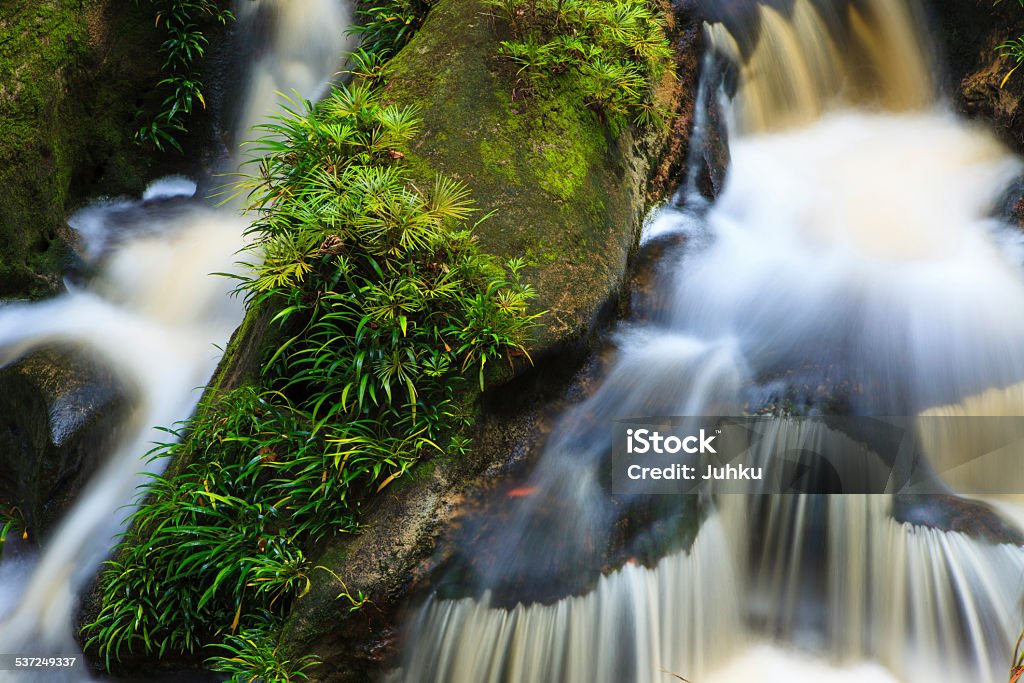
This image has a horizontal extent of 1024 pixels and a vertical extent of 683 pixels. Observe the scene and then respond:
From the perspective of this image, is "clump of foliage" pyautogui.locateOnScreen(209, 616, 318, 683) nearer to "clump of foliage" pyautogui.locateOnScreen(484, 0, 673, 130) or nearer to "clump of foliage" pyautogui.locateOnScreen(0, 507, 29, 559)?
"clump of foliage" pyautogui.locateOnScreen(0, 507, 29, 559)

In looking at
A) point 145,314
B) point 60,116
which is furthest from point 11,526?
point 60,116

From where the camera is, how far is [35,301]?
436 centimetres

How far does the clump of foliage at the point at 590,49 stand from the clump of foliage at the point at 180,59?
226 centimetres

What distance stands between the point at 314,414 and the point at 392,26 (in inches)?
103

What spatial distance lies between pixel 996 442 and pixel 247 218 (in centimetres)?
427

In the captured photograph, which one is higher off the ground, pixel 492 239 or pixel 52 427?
pixel 492 239

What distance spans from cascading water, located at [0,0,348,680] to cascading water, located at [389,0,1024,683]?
170 cm

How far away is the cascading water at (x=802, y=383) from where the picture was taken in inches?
114

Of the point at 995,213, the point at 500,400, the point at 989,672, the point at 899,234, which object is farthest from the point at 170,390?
the point at 995,213

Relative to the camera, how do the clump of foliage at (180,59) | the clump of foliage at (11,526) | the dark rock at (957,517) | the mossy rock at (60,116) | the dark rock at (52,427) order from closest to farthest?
1. the dark rock at (957,517)
2. the dark rock at (52,427)
3. the clump of foliage at (11,526)
4. the mossy rock at (60,116)
5. the clump of foliage at (180,59)

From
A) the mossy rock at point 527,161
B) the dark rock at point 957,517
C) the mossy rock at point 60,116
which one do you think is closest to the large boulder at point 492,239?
the mossy rock at point 527,161

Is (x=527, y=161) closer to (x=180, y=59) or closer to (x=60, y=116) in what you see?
(x=180, y=59)

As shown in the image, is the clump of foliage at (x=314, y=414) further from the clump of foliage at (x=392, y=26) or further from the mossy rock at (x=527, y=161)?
the clump of foliage at (x=392, y=26)

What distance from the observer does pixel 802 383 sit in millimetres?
3539
